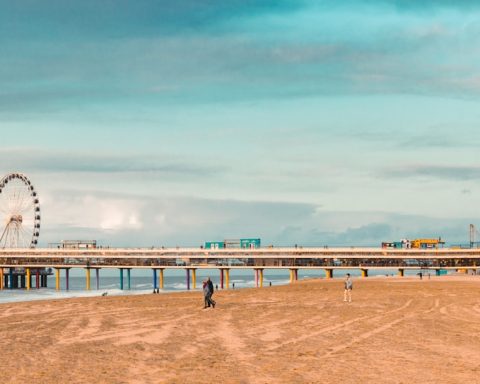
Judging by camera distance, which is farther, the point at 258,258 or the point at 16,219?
the point at 16,219

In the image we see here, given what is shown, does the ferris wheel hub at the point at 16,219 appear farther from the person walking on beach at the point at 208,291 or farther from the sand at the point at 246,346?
the person walking on beach at the point at 208,291

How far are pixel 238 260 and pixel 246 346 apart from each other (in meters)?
102

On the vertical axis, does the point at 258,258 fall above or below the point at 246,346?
above

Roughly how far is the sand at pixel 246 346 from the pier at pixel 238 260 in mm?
78406

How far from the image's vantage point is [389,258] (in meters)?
119

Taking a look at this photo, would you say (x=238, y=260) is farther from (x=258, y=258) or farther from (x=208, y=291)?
(x=208, y=291)

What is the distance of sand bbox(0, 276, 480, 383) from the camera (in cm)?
1714

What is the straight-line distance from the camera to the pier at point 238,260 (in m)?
117

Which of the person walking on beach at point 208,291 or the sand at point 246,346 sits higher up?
the person walking on beach at point 208,291

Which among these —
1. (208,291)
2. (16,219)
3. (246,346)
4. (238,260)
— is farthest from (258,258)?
(246,346)

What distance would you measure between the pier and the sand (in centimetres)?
7841

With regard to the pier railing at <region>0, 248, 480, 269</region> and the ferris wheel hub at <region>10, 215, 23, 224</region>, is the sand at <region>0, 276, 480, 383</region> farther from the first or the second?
the ferris wheel hub at <region>10, 215, 23, 224</region>

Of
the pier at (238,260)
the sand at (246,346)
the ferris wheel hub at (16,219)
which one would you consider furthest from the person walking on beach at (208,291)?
the ferris wheel hub at (16,219)

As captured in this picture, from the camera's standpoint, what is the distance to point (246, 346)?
2231 centimetres
